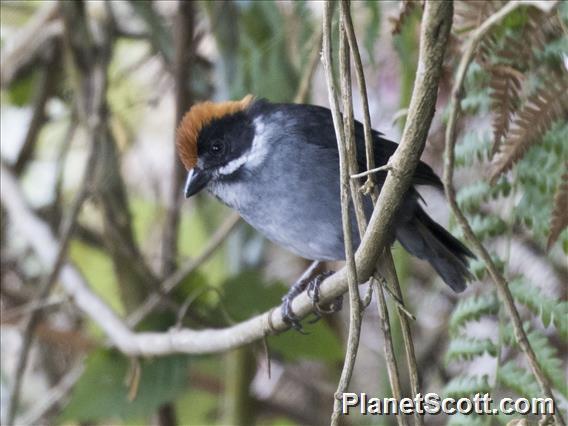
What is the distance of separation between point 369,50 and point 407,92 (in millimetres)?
300

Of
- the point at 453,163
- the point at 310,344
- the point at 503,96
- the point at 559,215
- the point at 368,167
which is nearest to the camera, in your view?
the point at 453,163

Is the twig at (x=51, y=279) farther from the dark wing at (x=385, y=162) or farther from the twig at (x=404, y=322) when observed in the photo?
the twig at (x=404, y=322)

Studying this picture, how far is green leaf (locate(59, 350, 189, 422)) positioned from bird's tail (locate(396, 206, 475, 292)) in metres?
0.81

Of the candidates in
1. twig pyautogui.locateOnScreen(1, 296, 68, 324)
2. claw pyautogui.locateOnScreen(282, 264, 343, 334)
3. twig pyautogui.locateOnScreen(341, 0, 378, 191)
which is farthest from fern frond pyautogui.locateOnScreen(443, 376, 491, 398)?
twig pyautogui.locateOnScreen(1, 296, 68, 324)

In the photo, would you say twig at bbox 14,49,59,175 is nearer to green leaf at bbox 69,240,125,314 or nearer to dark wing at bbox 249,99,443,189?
green leaf at bbox 69,240,125,314

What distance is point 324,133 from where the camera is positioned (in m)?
1.89

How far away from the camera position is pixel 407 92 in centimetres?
216

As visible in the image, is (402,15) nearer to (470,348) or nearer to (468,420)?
(470,348)

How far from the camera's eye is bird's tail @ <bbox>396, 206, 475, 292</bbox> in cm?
181

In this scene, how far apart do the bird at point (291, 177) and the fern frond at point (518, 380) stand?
31 centimetres

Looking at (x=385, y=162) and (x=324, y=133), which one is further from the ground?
(x=324, y=133)

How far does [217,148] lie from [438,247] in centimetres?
55

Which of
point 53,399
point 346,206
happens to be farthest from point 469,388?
point 53,399

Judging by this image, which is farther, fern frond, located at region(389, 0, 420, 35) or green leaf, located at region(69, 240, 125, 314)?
green leaf, located at region(69, 240, 125, 314)
